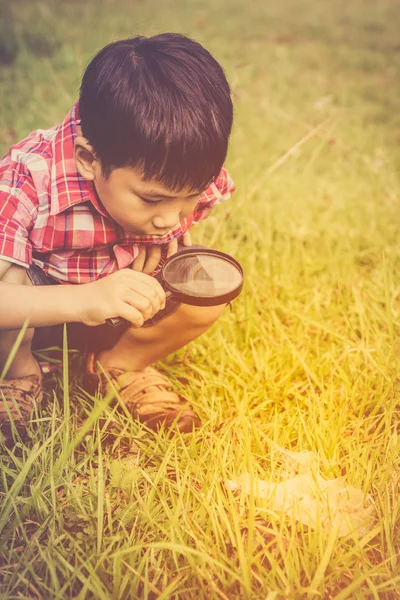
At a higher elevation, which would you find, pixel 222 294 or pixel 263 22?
pixel 263 22

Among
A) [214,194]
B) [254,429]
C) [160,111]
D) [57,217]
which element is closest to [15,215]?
[57,217]

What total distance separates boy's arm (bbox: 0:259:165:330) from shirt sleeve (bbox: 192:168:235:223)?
0.55 m

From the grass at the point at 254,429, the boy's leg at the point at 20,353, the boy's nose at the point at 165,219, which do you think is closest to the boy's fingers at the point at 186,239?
the grass at the point at 254,429

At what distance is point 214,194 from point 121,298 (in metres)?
0.67

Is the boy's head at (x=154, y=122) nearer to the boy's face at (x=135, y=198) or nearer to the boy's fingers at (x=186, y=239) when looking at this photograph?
the boy's face at (x=135, y=198)

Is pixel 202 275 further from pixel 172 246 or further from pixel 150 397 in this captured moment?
pixel 150 397

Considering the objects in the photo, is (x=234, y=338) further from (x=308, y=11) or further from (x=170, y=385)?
(x=308, y=11)

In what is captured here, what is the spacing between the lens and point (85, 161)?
171 centimetres

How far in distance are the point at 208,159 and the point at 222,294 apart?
369mm

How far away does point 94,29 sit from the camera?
5.29m

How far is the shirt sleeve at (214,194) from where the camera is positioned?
2105 mm

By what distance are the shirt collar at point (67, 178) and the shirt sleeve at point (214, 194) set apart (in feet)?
1.40

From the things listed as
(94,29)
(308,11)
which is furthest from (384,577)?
(308,11)

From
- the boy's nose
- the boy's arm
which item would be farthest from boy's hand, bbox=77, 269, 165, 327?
the boy's nose
